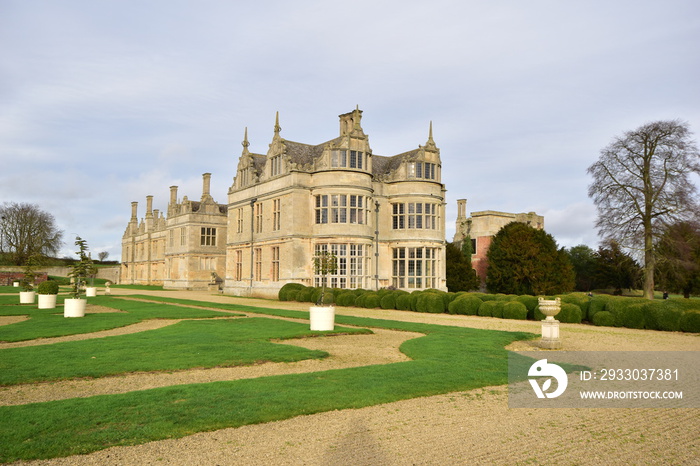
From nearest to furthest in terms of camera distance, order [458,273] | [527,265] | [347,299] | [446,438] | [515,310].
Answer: [446,438] < [515,310] < [347,299] < [527,265] < [458,273]

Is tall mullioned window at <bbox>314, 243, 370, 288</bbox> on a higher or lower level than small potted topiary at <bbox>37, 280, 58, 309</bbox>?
higher

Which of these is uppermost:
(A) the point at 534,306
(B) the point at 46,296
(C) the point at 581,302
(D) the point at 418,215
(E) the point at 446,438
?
(D) the point at 418,215

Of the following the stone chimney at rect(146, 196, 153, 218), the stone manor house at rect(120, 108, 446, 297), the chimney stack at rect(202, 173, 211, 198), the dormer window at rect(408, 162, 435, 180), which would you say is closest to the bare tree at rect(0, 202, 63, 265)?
the stone chimney at rect(146, 196, 153, 218)

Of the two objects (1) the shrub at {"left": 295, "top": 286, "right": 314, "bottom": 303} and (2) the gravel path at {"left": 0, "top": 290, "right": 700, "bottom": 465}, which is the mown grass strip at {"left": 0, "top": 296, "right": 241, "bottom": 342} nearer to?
(2) the gravel path at {"left": 0, "top": 290, "right": 700, "bottom": 465}

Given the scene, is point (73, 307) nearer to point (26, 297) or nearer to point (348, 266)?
point (26, 297)

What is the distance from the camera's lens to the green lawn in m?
6.29

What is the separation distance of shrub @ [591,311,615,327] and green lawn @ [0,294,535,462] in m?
11.1

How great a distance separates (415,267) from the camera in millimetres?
37000

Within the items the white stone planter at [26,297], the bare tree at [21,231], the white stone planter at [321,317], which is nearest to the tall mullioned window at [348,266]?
the white stone planter at [26,297]

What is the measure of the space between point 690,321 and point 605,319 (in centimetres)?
292

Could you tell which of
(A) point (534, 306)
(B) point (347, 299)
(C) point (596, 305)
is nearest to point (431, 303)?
(A) point (534, 306)

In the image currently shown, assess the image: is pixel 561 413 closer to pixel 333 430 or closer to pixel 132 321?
pixel 333 430

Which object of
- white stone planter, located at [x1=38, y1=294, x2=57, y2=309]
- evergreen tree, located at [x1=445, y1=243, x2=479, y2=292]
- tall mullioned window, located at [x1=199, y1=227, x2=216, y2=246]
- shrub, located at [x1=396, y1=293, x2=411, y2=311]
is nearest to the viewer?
white stone planter, located at [x1=38, y1=294, x2=57, y2=309]

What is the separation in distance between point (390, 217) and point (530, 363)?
1025 inches
